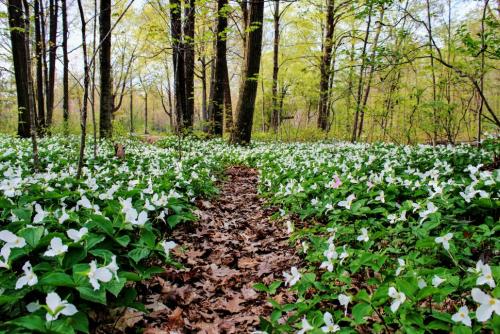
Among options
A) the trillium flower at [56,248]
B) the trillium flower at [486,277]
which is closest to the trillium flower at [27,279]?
the trillium flower at [56,248]

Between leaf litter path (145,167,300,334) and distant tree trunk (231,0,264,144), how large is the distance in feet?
21.0

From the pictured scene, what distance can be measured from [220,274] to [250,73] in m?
8.35

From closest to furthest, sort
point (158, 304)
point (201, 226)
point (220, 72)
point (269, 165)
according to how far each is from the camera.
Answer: point (158, 304) → point (201, 226) → point (269, 165) → point (220, 72)

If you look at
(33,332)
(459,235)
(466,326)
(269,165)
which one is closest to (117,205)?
(33,332)

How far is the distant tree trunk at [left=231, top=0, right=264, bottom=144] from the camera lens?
1006 centimetres

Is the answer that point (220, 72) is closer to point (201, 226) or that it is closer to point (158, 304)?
point (201, 226)

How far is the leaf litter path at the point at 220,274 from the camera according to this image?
2.14 metres

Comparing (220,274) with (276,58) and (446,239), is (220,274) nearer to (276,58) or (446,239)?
(446,239)

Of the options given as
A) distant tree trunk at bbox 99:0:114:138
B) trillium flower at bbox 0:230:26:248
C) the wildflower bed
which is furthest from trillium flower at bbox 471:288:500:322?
distant tree trunk at bbox 99:0:114:138

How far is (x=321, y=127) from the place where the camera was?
586 inches

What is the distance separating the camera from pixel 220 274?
9.40ft

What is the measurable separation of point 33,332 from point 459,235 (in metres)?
2.48

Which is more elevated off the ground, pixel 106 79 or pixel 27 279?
pixel 106 79

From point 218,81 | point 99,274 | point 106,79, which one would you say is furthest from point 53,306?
point 218,81
